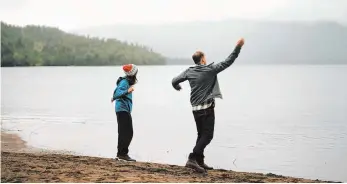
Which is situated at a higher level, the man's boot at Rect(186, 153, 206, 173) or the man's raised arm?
the man's raised arm

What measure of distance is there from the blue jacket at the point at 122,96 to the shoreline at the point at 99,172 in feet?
3.27

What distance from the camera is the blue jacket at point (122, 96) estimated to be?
954cm

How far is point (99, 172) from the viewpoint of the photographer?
8000mm

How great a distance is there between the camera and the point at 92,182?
279 inches

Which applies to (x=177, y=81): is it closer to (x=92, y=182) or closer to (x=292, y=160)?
(x=92, y=182)

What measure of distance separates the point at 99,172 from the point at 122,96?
1.94 meters

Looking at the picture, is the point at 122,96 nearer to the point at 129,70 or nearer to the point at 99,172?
the point at 129,70

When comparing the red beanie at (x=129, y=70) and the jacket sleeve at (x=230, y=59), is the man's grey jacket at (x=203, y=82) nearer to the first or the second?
the jacket sleeve at (x=230, y=59)

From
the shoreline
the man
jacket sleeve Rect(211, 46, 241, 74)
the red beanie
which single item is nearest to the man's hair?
the man

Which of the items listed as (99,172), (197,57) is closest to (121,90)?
(197,57)

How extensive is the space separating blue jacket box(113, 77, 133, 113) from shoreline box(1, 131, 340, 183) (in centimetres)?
100

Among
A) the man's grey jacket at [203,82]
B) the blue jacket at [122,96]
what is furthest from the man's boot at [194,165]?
the blue jacket at [122,96]

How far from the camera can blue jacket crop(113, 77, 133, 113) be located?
9.54 meters

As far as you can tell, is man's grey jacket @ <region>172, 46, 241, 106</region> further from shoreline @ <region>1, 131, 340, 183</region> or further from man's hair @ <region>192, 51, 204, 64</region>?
shoreline @ <region>1, 131, 340, 183</region>
